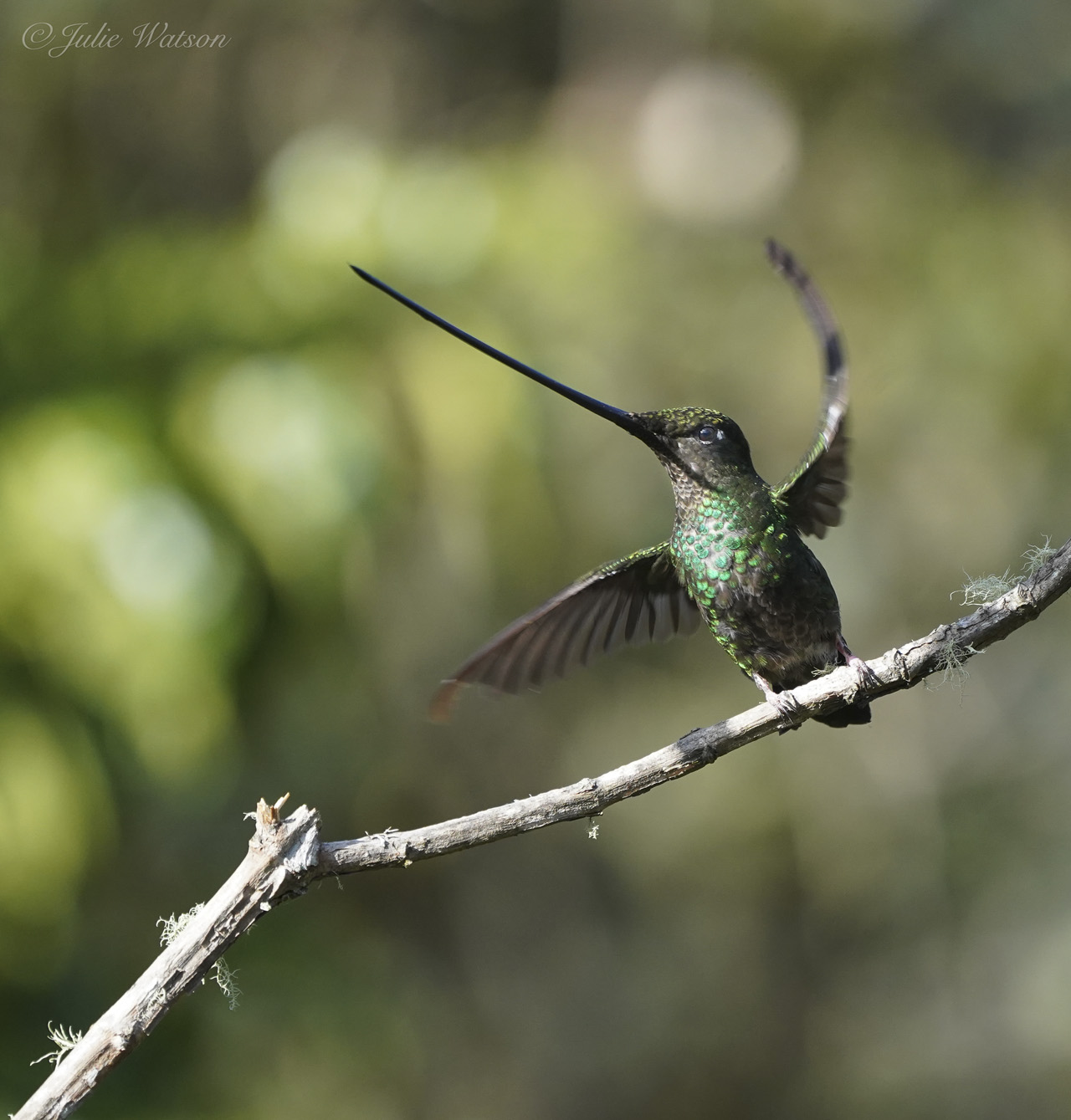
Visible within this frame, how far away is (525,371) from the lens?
5.44 feet

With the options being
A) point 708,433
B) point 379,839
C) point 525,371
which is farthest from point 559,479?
point 379,839

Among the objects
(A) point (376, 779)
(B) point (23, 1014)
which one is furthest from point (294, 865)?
(A) point (376, 779)

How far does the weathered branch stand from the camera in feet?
4.02

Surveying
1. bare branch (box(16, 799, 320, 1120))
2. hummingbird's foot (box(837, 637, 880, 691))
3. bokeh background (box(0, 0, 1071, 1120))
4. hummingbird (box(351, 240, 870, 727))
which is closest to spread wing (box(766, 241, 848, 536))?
hummingbird (box(351, 240, 870, 727))

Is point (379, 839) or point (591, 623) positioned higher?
point (591, 623)

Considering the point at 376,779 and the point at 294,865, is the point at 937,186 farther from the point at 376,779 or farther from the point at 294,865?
the point at 294,865

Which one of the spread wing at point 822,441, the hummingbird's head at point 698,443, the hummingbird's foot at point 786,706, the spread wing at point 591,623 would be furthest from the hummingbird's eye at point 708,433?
the hummingbird's foot at point 786,706

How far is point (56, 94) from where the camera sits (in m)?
4.39

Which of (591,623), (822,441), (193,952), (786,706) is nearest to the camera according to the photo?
(193,952)

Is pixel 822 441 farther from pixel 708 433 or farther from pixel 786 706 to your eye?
pixel 786 706

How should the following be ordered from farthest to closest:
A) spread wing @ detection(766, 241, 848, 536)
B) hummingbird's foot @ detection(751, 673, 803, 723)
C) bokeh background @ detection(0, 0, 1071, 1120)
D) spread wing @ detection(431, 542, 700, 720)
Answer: bokeh background @ detection(0, 0, 1071, 1120) < spread wing @ detection(431, 542, 700, 720) < spread wing @ detection(766, 241, 848, 536) < hummingbird's foot @ detection(751, 673, 803, 723)

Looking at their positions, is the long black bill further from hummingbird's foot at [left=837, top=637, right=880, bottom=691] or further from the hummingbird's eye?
hummingbird's foot at [left=837, top=637, right=880, bottom=691]

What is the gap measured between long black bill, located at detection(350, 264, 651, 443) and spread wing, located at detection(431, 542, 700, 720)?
0.34 m

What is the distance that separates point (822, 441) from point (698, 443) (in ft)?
0.67
